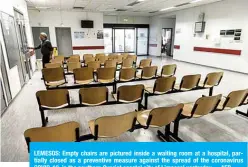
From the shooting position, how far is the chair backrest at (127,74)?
408cm

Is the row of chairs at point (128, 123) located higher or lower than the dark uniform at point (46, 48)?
lower

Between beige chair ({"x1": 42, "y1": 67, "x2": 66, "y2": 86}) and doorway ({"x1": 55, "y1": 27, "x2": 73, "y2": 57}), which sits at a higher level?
doorway ({"x1": 55, "y1": 27, "x2": 73, "y2": 57})

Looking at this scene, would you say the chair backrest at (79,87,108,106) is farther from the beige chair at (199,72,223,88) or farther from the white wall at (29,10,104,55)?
the white wall at (29,10,104,55)

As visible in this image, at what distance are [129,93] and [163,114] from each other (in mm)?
987

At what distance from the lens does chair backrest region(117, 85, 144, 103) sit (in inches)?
113

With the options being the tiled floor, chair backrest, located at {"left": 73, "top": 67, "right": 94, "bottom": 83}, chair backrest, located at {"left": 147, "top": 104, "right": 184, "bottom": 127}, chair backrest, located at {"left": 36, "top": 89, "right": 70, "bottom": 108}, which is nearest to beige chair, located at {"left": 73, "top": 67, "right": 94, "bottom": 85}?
chair backrest, located at {"left": 73, "top": 67, "right": 94, "bottom": 83}

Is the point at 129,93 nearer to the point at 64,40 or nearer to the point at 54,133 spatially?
the point at 54,133

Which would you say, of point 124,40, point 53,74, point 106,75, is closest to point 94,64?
point 106,75

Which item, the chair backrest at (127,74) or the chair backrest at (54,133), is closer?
the chair backrest at (54,133)

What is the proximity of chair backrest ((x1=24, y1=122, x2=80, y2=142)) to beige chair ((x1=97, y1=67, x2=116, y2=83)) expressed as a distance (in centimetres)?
245

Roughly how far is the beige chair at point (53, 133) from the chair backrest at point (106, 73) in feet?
8.07

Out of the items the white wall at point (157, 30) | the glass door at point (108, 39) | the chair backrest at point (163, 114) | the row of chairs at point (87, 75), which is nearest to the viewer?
the chair backrest at point (163, 114)

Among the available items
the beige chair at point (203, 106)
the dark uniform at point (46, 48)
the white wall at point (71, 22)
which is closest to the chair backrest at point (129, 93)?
the beige chair at point (203, 106)

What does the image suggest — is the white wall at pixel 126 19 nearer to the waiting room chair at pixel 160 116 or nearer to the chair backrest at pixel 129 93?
the chair backrest at pixel 129 93
